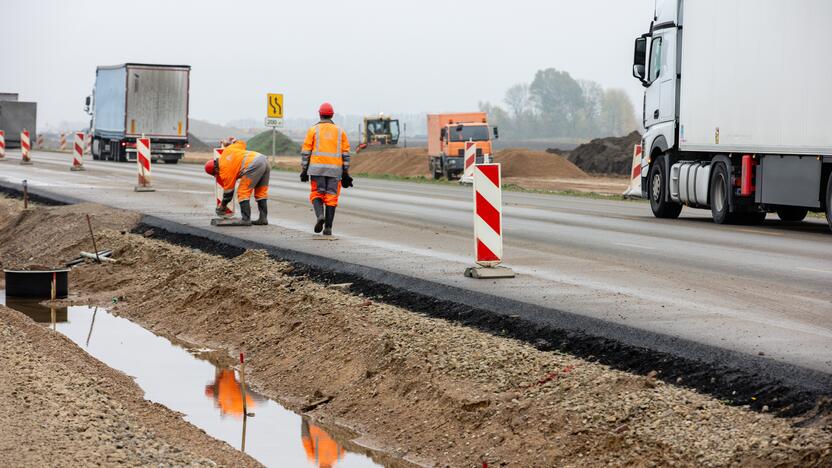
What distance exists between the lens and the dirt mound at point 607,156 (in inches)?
2251

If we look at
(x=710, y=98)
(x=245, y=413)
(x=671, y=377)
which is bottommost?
(x=245, y=413)

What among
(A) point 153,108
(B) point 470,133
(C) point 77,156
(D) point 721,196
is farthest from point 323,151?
(A) point 153,108

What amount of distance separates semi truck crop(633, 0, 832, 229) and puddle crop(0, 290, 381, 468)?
11.3m

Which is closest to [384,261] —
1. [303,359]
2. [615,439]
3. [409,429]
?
[303,359]

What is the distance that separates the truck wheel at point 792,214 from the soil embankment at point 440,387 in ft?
40.0

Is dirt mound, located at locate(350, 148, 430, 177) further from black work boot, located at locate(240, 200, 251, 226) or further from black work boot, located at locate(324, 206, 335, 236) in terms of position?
black work boot, located at locate(324, 206, 335, 236)

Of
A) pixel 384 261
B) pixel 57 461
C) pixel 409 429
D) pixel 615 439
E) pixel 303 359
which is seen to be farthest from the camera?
pixel 384 261

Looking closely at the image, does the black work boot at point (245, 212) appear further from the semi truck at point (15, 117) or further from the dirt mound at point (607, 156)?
the semi truck at point (15, 117)

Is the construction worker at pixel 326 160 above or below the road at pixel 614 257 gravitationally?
above

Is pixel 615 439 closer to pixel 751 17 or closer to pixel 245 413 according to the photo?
pixel 245 413

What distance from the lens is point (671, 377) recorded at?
26.3 feet

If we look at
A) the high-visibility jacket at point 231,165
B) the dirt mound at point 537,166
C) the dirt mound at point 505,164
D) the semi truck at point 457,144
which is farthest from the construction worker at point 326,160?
the dirt mound at point 505,164

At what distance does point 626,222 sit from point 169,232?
816 cm

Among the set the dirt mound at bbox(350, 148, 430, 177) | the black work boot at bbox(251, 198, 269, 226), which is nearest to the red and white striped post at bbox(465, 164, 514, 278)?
the black work boot at bbox(251, 198, 269, 226)
